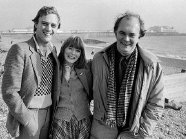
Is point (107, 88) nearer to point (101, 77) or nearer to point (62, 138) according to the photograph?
point (101, 77)

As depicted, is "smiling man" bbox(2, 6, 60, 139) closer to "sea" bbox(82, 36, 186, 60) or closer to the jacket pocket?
the jacket pocket

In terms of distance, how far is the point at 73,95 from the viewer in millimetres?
2852

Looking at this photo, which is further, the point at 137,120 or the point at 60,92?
the point at 60,92

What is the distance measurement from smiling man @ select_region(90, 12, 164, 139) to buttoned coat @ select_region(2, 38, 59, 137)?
72 cm

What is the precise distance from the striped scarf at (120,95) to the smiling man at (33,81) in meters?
0.63

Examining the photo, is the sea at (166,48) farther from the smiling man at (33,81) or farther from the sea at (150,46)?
the smiling man at (33,81)

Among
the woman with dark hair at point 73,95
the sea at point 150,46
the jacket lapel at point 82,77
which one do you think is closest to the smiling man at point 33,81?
the woman with dark hair at point 73,95

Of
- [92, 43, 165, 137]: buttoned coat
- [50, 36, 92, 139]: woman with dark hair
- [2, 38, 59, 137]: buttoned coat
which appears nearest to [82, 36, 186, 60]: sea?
[50, 36, 92, 139]: woman with dark hair

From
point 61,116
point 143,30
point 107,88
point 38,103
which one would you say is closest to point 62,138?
point 61,116

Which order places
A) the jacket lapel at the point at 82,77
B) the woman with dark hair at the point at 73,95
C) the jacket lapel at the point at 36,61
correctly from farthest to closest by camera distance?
1. the jacket lapel at the point at 82,77
2. the woman with dark hair at the point at 73,95
3. the jacket lapel at the point at 36,61

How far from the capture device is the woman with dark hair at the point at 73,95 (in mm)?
2818

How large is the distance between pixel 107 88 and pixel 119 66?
0.29m

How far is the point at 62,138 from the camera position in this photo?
283 centimetres

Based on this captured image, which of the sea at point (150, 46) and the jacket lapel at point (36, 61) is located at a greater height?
Result: the jacket lapel at point (36, 61)
